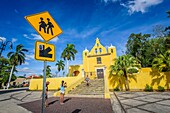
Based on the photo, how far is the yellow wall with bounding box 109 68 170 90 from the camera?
1609cm

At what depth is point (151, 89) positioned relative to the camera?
53.1 feet

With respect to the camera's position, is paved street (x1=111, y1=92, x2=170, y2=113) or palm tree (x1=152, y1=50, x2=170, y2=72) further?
palm tree (x1=152, y1=50, x2=170, y2=72)

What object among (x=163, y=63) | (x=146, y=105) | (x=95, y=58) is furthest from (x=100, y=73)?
(x=146, y=105)

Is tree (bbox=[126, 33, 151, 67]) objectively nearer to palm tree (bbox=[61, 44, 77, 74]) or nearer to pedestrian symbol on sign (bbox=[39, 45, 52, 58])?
palm tree (bbox=[61, 44, 77, 74])

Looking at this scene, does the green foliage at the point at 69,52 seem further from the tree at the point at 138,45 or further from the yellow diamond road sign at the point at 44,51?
the yellow diamond road sign at the point at 44,51

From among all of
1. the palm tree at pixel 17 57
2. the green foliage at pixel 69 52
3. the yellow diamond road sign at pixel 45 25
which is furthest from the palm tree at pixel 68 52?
the yellow diamond road sign at pixel 45 25

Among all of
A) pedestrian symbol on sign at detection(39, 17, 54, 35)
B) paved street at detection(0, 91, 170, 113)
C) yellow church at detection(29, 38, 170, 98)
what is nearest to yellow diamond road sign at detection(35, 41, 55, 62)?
pedestrian symbol on sign at detection(39, 17, 54, 35)

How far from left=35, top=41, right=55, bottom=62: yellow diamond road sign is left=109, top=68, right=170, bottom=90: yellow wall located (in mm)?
17043

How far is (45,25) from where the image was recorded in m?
2.49

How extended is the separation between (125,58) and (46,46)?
51.4 ft

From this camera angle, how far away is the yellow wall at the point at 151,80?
16094mm

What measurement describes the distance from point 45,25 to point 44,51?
1.83 feet

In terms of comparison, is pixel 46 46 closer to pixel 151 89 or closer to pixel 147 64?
pixel 151 89

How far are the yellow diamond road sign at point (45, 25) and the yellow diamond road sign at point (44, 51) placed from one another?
16 centimetres
